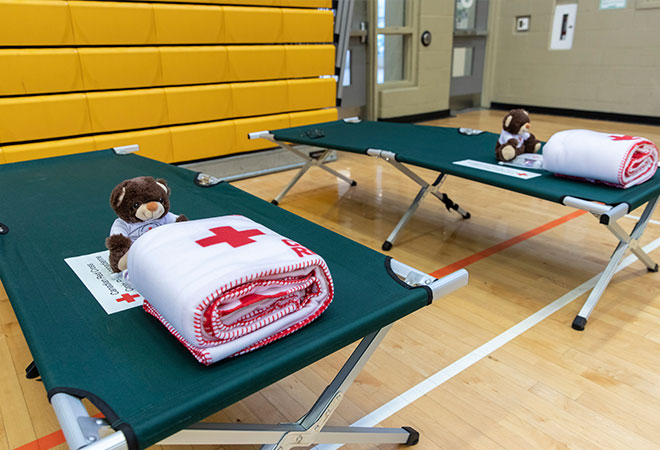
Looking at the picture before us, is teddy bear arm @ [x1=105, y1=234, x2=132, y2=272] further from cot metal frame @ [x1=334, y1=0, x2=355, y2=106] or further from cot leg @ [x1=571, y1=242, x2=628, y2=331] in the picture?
cot metal frame @ [x1=334, y1=0, x2=355, y2=106]

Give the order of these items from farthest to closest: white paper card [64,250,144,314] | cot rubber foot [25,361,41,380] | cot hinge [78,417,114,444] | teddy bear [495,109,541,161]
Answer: teddy bear [495,109,541,161] < cot rubber foot [25,361,41,380] < white paper card [64,250,144,314] < cot hinge [78,417,114,444]

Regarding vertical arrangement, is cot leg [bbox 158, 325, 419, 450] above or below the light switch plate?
below

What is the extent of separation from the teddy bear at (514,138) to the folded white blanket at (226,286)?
1.62 m

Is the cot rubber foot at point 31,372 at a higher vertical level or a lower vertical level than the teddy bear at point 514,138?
lower

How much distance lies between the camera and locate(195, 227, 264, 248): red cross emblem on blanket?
3.16 feet

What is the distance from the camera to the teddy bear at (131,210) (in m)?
1.23

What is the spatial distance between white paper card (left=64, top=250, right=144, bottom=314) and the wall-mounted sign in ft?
20.4

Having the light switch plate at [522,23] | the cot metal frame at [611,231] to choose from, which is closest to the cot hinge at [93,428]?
the cot metal frame at [611,231]

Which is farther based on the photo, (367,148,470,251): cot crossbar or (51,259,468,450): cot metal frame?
(367,148,470,251): cot crossbar

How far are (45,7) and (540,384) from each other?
3216 mm

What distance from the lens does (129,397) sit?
798 mm

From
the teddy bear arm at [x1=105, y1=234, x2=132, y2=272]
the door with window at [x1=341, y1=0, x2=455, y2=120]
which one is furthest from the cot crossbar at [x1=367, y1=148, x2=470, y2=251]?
the door with window at [x1=341, y1=0, x2=455, y2=120]

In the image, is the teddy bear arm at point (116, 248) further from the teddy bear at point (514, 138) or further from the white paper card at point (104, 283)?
the teddy bear at point (514, 138)

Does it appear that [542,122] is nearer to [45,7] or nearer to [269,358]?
[45,7]
